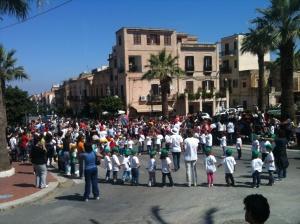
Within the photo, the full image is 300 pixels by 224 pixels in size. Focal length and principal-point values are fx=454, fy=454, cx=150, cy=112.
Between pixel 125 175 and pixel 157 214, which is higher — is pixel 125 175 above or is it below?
above

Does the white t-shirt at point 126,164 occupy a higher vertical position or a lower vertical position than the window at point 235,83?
lower

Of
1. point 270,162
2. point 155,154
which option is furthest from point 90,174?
point 270,162

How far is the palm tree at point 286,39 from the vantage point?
24.8 metres

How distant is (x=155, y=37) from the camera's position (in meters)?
54.8

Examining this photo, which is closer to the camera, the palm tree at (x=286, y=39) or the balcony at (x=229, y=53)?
the palm tree at (x=286, y=39)

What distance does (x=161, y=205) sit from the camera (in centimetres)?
1124

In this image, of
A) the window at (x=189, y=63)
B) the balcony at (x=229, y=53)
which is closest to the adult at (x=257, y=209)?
the window at (x=189, y=63)

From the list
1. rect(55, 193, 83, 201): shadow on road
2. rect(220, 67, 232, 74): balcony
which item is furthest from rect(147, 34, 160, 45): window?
rect(55, 193, 83, 201): shadow on road

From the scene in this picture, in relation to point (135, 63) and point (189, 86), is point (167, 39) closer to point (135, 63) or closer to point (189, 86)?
point (135, 63)

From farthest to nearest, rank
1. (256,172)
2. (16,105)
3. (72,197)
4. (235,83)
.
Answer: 1. (235,83)
2. (16,105)
3. (72,197)
4. (256,172)

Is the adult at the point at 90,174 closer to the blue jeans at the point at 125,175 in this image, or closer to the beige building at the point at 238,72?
the blue jeans at the point at 125,175

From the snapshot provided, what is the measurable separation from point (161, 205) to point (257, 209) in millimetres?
7307

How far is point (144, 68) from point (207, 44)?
8948 mm

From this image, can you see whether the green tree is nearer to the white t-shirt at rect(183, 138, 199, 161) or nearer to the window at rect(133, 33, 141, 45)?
the window at rect(133, 33, 141, 45)
